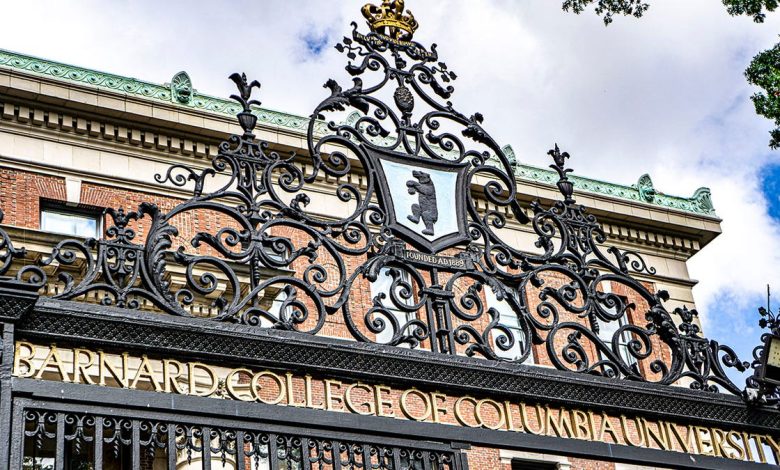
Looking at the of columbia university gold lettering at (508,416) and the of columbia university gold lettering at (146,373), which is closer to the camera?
the of columbia university gold lettering at (146,373)

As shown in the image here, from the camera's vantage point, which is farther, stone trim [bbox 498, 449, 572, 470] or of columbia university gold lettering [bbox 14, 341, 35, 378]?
stone trim [bbox 498, 449, 572, 470]

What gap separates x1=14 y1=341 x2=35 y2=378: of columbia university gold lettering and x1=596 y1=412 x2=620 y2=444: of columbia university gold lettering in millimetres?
4244

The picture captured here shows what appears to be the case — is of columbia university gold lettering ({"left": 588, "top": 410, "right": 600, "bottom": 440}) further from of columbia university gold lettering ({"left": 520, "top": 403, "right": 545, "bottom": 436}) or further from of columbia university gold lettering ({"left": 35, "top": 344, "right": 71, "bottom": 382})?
of columbia university gold lettering ({"left": 35, "top": 344, "right": 71, "bottom": 382})

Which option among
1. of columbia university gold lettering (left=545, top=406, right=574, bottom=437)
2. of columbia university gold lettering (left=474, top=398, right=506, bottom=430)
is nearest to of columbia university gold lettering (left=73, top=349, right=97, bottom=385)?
of columbia university gold lettering (left=474, top=398, right=506, bottom=430)

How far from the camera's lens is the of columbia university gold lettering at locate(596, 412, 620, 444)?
10.2 metres

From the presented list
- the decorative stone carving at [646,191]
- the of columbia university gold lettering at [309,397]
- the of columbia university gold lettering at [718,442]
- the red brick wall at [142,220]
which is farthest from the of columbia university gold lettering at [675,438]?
the decorative stone carving at [646,191]

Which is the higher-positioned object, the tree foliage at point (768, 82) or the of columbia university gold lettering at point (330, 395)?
the tree foliage at point (768, 82)

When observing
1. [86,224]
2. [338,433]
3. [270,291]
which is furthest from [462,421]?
[86,224]

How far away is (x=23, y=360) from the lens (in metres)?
8.26

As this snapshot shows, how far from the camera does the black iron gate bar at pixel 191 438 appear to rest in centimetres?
807

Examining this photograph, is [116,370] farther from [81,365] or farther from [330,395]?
[330,395]

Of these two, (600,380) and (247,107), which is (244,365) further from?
(600,380)

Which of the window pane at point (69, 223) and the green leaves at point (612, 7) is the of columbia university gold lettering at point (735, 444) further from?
the window pane at point (69, 223)

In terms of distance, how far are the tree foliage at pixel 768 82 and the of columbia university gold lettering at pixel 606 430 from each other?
5.06 m
